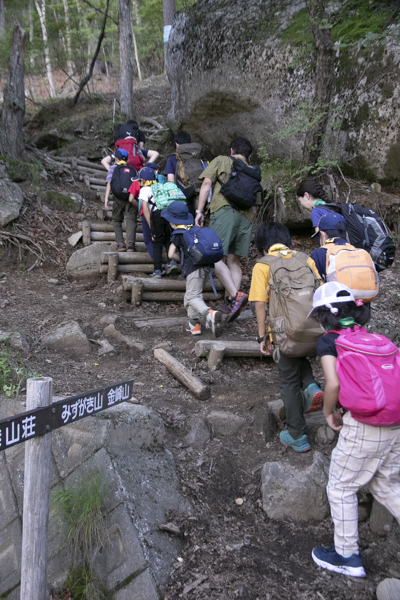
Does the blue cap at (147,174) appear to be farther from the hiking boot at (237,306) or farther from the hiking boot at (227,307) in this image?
the hiking boot at (237,306)

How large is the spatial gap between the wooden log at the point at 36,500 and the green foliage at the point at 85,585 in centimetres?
46

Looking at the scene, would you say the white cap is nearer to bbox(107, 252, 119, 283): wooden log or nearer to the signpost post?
the signpost post

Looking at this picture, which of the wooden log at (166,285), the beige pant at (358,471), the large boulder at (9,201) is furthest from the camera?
the large boulder at (9,201)

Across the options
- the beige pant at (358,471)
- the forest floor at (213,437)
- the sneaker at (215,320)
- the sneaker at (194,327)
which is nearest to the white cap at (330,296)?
the beige pant at (358,471)

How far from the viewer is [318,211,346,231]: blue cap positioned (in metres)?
3.80

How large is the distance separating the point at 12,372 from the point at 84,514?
1.71 metres

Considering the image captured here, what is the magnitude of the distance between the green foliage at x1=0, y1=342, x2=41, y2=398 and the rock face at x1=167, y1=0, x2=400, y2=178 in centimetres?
514

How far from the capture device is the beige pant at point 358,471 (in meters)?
2.37

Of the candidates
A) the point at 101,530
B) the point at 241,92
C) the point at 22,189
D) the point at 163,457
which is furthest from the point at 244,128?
the point at 101,530

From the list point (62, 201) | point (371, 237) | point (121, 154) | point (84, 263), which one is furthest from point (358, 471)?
point (62, 201)

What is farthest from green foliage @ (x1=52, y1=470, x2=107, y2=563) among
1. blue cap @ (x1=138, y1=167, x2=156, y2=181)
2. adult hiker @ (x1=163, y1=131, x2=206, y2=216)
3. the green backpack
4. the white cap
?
blue cap @ (x1=138, y1=167, x2=156, y2=181)

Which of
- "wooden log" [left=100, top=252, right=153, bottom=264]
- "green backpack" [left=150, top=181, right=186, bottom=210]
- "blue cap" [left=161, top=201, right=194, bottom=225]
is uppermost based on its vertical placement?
"green backpack" [left=150, top=181, right=186, bottom=210]

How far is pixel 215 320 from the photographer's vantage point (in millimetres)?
5105

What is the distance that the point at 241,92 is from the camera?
8.62 m
